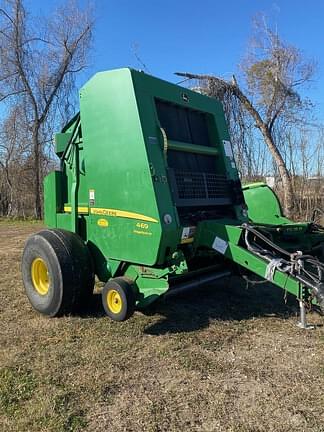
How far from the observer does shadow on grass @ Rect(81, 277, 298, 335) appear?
4.39 meters

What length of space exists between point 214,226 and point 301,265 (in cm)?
92

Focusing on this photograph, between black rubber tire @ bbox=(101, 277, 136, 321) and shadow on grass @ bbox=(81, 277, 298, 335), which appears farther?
shadow on grass @ bbox=(81, 277, 298, 335)

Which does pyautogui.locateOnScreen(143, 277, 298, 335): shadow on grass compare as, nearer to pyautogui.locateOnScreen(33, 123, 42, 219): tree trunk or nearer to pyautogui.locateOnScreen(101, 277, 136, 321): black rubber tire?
pyautogui.locateOnScreen(101, 277, 136, 321): black rubber tire

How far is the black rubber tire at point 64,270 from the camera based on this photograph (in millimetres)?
4367

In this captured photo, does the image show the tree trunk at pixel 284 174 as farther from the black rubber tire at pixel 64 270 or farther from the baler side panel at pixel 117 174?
the black rubber tire at pixel 64 270

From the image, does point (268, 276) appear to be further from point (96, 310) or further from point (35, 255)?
point (35, 255)

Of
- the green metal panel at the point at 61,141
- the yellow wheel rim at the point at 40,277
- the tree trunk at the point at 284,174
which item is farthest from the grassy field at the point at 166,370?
the tree trunk at the point at 284,174

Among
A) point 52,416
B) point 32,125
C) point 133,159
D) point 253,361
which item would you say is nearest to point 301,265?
point 253,361

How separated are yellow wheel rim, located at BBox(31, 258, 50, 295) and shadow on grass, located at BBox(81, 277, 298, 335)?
1.83 feet

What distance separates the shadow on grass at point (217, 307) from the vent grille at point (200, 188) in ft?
3.72

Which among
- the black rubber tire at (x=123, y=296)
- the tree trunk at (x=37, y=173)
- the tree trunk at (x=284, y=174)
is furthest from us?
the tree trunk at (x=37, y=173)

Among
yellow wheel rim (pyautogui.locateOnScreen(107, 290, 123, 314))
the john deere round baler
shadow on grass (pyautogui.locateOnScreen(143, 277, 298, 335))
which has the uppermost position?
the john deere round baler

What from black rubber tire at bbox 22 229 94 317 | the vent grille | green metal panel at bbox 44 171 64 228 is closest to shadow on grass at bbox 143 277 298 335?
black rubber tire at bbox 22 229 94 317

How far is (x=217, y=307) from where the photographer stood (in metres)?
4.93
